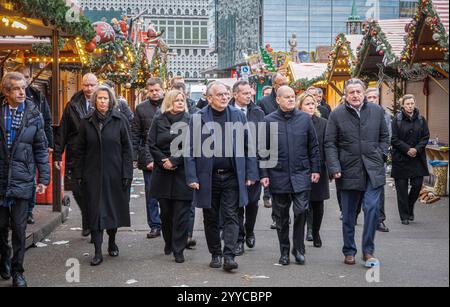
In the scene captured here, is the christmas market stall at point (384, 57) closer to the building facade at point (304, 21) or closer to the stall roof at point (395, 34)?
the stall roof at point (395, 34)

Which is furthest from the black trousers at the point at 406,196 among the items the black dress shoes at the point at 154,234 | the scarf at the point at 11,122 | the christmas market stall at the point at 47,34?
the scarf at the point at 11,122

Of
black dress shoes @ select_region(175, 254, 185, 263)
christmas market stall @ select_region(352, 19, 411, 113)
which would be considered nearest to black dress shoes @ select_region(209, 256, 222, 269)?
black dress shoes @ select_region(175, 254, 185, 263)

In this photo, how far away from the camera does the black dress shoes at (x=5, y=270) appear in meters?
7.12

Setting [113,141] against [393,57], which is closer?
[113,141]

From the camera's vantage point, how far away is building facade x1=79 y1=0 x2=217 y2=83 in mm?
152000

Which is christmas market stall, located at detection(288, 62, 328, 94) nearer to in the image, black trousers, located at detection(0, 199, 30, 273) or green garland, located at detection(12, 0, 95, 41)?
green garland, located at detection(12, 0, 95, 41)

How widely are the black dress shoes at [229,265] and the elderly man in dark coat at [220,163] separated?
19 centimetres

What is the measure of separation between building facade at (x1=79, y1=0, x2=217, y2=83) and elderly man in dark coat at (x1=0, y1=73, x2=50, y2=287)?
14167 cm
